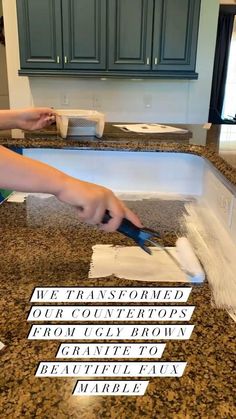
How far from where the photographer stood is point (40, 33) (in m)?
2.81

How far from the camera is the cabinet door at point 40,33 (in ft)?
9.05

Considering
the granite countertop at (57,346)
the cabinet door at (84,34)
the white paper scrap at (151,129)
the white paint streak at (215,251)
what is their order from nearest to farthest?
the granite countertop at (57,346)
the white paint streak at (215,251)
the white paper scrap at (151,129)
the cabinet door at (84,34)

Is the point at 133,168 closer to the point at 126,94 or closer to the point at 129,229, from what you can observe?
the point at 129,229

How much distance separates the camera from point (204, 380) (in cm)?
41

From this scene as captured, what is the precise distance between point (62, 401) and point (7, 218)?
2.13ft

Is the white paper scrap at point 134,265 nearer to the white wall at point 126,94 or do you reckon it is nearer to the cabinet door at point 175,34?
the cabinet door at point 175,34

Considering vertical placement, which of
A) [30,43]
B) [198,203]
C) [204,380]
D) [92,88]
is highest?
[30,43]

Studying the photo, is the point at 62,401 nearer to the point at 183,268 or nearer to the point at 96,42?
the point at 183,268

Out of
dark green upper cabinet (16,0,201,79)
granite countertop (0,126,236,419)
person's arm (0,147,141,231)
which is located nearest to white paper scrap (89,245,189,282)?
granite countertop (0,126,236,419)

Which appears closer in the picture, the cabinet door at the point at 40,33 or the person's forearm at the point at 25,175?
the person's forearm at the point at 25,175

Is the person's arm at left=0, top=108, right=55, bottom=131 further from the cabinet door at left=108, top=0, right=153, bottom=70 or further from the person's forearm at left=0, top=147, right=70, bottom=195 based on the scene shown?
the cabinet door at left=108, top=0, right=153, bottom=70

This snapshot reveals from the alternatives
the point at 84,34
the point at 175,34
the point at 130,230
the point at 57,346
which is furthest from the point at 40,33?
the point at 57,346

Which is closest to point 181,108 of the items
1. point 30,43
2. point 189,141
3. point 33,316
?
point 30,43

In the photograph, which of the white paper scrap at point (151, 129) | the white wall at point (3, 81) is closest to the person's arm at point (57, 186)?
the white paper scrap at point (151, 129)
